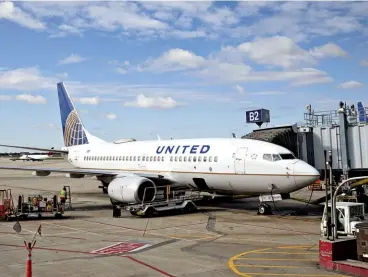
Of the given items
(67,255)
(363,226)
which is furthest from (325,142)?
(67,255)

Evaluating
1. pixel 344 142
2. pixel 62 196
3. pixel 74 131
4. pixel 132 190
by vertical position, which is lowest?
pixel 62 196

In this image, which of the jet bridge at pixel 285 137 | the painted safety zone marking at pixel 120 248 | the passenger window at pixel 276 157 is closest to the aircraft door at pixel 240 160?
the passenger window at pixel 276 157

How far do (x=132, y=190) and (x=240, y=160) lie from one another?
6215 mm

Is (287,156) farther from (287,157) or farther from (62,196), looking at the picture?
(62,196)

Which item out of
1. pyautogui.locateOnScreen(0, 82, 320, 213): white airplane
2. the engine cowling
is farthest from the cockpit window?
the engine cowling

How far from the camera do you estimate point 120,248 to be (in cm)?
1407

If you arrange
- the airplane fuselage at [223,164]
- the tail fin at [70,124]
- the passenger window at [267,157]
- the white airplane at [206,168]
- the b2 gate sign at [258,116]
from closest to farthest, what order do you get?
the airplane fuselage at [223,164] < the white airplane at [206,168] < the passenger window at [267,157] < the tail fin at [70,124] < the b2 gate sign at [258,116]

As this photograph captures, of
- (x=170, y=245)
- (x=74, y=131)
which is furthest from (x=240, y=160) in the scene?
(x=74, y=131)

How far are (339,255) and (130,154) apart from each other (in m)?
20.7

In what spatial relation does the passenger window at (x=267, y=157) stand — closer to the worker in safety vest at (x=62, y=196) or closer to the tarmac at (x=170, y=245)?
the tarmac at (x=170, y=245)

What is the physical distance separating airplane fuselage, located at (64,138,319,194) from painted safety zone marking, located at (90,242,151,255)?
8.98 meters

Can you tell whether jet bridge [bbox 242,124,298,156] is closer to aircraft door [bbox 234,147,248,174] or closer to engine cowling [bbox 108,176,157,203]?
aircraft door [bbox 234,147,248,174]

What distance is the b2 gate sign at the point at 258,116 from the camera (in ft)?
140

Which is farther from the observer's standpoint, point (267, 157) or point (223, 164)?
point (223, 164)
